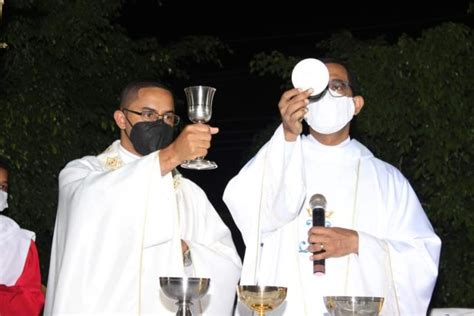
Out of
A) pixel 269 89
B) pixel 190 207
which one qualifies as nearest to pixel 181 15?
pixel 269 89

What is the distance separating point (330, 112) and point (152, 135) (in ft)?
3.35

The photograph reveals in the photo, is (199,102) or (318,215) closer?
(199,102)

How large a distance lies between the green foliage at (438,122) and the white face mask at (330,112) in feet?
11.3

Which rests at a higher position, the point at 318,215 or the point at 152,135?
the point at 152,135

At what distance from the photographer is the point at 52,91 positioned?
32.6 ft

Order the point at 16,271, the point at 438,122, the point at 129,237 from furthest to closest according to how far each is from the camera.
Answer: the point at 438,122
the point at 16,271
the point at 129,237

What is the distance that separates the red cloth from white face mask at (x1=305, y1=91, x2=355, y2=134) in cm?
273

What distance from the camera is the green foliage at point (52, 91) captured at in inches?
374

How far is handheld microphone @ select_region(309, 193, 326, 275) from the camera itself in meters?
5.07

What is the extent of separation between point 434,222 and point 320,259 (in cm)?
429

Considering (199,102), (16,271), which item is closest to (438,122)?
(16,271)

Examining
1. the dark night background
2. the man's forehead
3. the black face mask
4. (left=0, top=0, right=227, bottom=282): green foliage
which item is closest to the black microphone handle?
the black face mask

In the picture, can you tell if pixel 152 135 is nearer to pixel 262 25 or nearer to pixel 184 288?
pixel 184 288

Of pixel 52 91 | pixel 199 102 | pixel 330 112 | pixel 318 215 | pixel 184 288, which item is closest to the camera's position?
pixel 184 288
